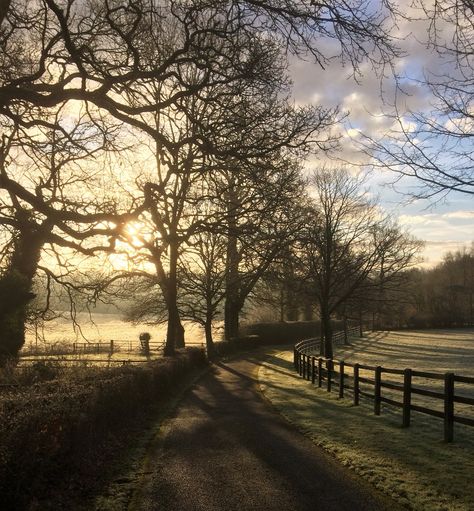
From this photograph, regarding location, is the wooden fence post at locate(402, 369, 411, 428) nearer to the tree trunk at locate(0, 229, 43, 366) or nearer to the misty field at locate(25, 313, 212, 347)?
the misty field at locate(25, 313, 212, 347)

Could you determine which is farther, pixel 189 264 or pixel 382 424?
pixel 189 264

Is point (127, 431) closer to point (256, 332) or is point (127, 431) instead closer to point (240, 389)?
point (240, 389)

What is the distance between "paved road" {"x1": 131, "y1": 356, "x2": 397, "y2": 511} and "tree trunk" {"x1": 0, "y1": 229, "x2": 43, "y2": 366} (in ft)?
27.8

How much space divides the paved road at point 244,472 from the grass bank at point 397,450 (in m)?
0.30

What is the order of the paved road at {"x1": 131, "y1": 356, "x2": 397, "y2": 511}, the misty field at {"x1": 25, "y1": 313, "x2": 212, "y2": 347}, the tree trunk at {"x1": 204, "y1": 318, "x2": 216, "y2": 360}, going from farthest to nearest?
the tree trunk at {"x1": 204, "y1": 318, "x2": 216, "y2": 360}, the misty field at {"x1": 25, "y1": 313, "x2": 212, "y2": 347}, the paved road at {"x1": 131, "y1": 356, "x2": 397, "y2": 511}

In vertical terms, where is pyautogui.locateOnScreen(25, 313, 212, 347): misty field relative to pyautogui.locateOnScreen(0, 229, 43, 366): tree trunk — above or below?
below

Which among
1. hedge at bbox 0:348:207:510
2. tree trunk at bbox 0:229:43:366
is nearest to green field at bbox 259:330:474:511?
hedge at bbox 0:348:207:510

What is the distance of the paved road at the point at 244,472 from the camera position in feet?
19.8

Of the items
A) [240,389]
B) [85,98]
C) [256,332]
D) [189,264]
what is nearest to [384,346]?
[256,332]

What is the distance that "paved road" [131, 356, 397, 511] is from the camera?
19.8 ft

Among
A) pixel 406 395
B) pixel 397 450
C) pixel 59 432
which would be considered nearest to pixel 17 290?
pixel 59 432

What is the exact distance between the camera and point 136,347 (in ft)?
171

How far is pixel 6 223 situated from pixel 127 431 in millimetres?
7773

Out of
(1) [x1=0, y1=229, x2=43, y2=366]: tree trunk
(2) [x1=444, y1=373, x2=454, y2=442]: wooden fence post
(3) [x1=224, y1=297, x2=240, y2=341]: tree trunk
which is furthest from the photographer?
(3) [x1=224, y1=297, x2=240, y2=341]: tree trunk
